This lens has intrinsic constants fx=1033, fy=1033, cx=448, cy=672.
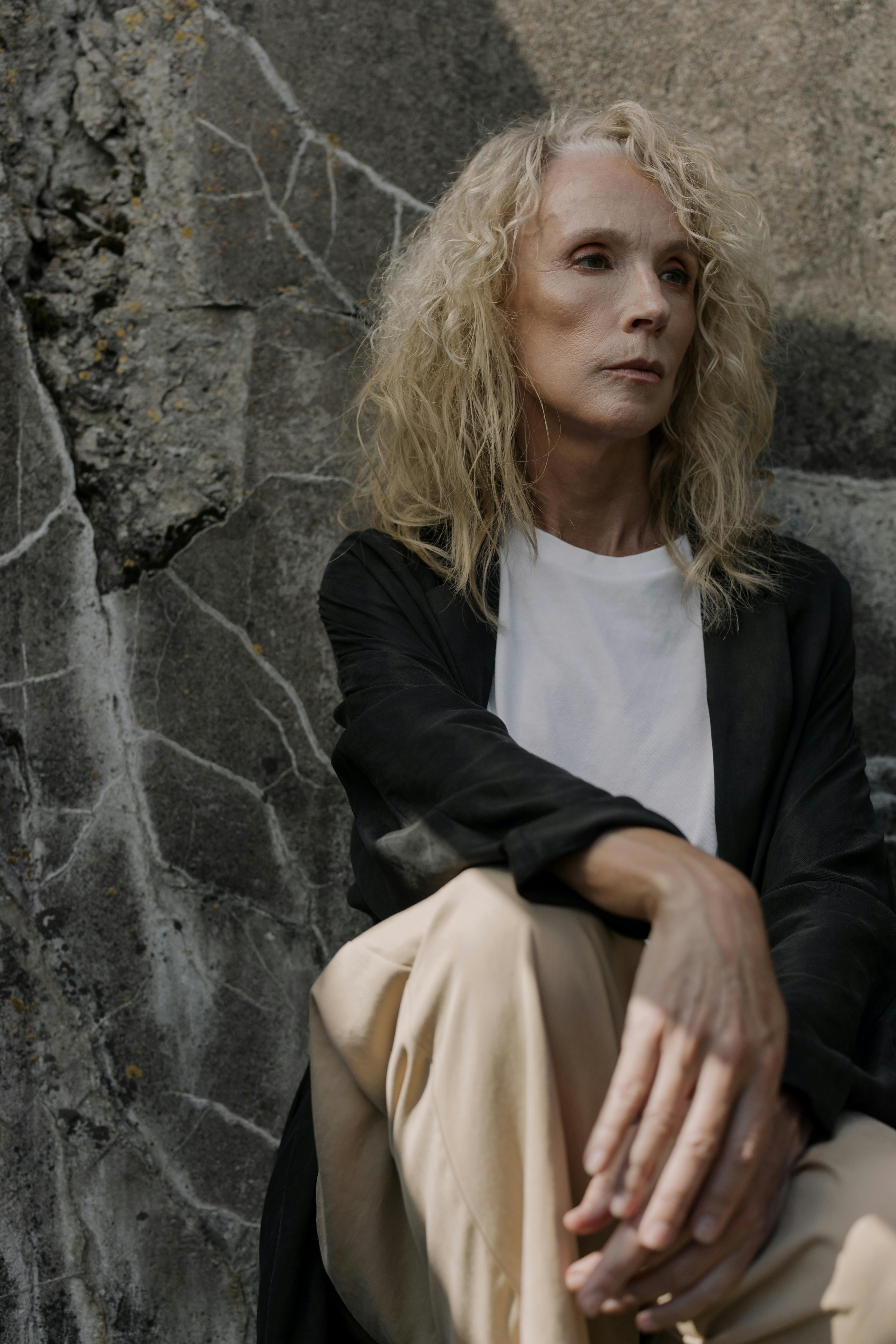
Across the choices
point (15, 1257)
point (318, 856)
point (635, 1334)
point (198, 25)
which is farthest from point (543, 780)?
point (198, 25)

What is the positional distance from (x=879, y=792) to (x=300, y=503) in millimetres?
1125

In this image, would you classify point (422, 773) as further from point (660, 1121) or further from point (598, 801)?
point (660, 1121)

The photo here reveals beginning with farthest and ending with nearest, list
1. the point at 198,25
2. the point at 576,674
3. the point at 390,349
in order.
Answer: the point at 198,25, the point at 390,349, the point at 576,674

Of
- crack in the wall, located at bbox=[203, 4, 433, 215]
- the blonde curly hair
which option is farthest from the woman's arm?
crack in the wall, located at bbox=[203, 4, 433, 215]

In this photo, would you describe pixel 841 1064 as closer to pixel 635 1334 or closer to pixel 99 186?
pixel 635 1334

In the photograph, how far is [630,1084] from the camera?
0.88 m

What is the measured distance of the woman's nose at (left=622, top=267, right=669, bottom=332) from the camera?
134cm

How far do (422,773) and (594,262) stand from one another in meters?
0.74

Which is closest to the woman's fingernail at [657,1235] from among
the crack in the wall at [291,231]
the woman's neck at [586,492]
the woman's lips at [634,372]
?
the woman's neck at [586,492]

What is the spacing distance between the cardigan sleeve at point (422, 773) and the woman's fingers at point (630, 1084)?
0.37ft

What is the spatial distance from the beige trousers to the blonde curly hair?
0.55 metres

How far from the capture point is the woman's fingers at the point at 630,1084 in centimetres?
87

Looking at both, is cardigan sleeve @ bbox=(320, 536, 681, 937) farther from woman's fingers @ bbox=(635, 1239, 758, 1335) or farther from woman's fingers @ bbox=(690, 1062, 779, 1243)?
woman's fingers @ bbox=(635, 1239, 758, 1335)

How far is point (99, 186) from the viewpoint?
5.64 feet
